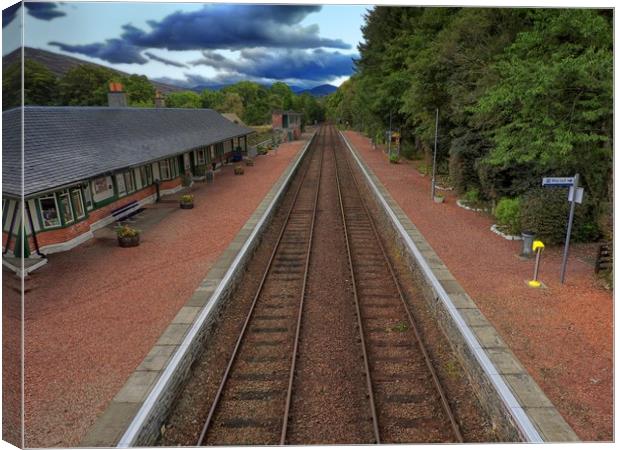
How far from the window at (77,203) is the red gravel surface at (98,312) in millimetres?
1074

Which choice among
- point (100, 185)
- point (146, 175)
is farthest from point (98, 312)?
point (146, 175)

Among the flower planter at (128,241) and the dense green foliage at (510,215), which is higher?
the dense green foliage at (510,215)

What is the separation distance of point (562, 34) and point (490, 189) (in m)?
7.35

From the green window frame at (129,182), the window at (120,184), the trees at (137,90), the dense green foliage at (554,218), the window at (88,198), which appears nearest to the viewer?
the dense green foliage at (554,218)

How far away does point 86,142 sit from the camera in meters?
16.3

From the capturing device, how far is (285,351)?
327 inches

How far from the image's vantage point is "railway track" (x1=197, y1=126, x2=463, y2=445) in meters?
6.25

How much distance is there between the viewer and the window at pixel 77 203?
14039mm

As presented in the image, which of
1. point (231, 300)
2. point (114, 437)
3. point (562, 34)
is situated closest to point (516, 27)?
point (562, 34)

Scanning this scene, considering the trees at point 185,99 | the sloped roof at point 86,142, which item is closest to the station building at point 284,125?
the trees at point 185,99

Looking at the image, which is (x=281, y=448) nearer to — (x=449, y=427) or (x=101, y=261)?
(x=449, y=427)

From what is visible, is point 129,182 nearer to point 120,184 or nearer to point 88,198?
point 120,184

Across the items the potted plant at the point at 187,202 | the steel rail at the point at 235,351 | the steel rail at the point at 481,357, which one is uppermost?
the potted plant at the point at 187,202

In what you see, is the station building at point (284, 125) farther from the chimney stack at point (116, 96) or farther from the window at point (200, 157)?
the chimney stack at point (116, 96)
